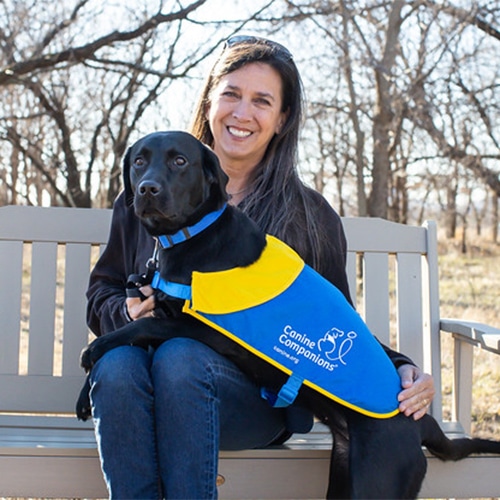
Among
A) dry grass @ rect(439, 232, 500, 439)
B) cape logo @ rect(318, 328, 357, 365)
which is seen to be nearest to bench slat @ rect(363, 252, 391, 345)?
cape logo @ rect(318, 328, 357, 365)

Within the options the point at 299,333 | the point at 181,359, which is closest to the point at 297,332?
the point at 299,333

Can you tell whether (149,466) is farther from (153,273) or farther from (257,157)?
(257,157)

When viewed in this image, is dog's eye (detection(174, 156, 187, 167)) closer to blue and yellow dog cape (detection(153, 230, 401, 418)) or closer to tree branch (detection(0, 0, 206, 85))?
blue and yellow dog cape (detection(153, 230, 401, 418))

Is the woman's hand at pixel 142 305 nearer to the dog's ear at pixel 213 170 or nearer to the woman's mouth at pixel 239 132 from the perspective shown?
the dog's ear at pixel 213 170

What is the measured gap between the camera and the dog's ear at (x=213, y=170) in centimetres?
198

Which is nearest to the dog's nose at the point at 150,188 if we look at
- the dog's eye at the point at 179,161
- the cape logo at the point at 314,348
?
the dog's eye at the point at 179,161

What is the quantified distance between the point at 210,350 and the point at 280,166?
781 millimetres

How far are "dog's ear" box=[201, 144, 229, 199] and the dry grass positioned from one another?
88.6 inches

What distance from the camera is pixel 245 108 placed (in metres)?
2.34

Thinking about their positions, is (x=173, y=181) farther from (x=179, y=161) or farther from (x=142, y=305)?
(x=142, y=305)

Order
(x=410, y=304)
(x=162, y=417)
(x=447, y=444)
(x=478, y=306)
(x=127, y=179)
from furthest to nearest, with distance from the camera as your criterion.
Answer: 1. (x=478, y=306)
2. (x=410, y=304)
3. (x=127, y=179)
4. (x=447, y=444)
5. (x=162, y=417)

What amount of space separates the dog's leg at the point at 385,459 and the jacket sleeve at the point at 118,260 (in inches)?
34.2

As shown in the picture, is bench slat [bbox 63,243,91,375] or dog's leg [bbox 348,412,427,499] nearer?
dog's leg [bbox 348,412,427,499]

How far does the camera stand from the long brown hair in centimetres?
225
